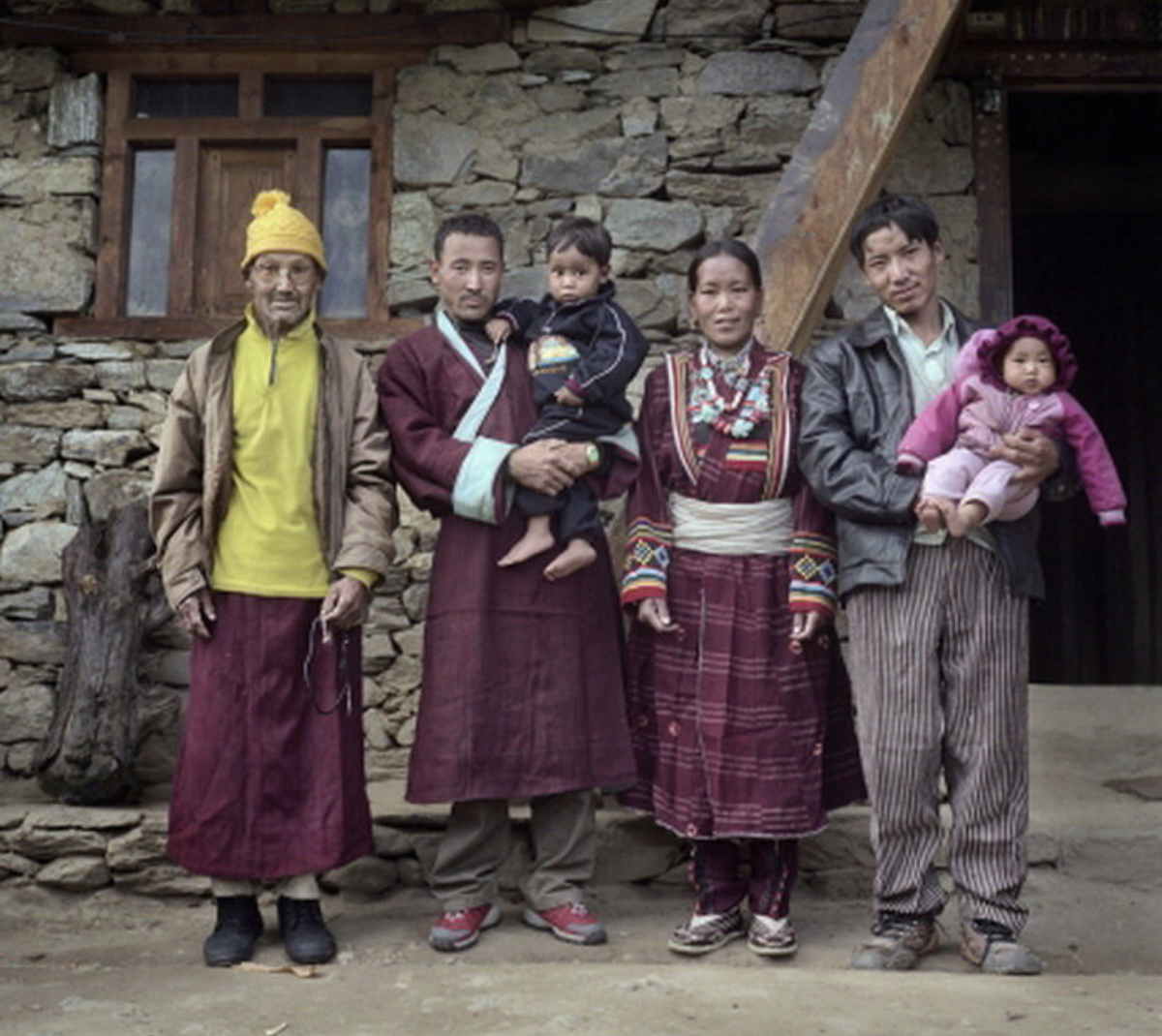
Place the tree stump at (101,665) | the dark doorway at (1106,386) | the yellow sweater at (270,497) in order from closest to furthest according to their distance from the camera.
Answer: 1. the yellow sweater at (270,497)
2. the tree stump at (101,665)
3. the dark doorway at (1106,386)

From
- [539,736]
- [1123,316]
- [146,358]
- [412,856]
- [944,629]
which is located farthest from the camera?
[1123,316]

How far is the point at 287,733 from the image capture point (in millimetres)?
3088

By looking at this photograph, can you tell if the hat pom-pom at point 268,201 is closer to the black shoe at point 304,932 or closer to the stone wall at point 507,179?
the stone wall at point 507,179

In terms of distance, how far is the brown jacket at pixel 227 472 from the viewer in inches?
123

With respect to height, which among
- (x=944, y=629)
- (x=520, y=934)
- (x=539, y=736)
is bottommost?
(x=520, y=934)

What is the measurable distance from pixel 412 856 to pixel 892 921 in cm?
131

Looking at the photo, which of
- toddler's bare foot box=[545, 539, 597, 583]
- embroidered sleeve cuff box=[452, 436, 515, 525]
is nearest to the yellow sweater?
embroidered sleeve cuff box=[452, 436, 515, 525]

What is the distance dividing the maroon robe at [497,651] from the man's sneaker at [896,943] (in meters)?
0.64

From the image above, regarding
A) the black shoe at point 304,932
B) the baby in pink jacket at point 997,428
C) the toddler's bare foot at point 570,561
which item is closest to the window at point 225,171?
the toddler's bare foot at point 570,561

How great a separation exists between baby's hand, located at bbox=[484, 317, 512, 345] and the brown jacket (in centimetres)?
32

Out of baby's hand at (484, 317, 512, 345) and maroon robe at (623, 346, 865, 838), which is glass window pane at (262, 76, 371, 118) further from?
maroon robe at (623, 346, 865, 838)

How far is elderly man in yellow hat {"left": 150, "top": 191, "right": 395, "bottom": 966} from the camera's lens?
306 cm

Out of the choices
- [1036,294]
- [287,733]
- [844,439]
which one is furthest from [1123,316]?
[287,733]

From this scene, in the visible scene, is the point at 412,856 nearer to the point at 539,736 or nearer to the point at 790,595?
the point at 539,736
